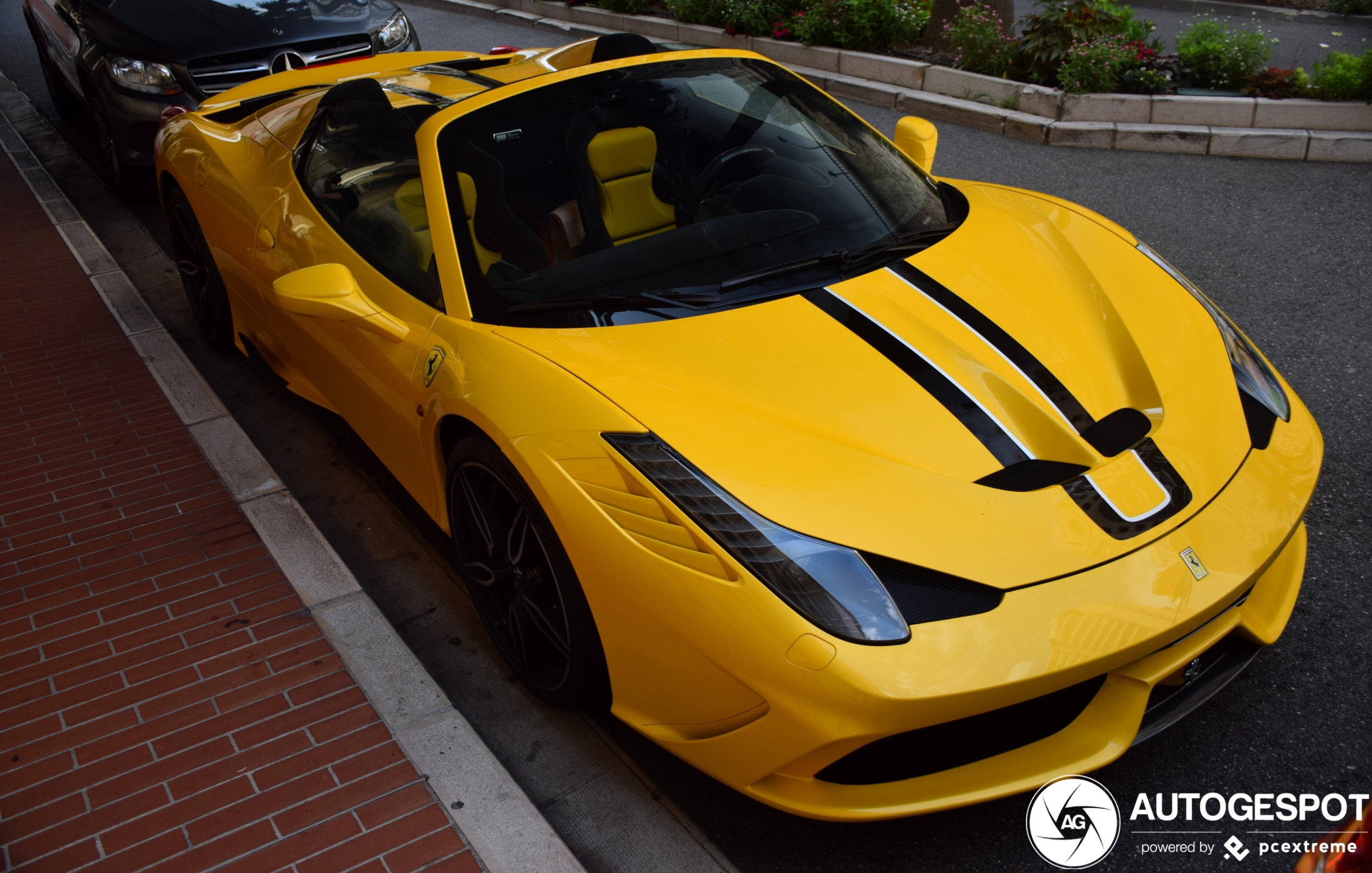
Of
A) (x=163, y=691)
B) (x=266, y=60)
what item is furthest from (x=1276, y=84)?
(x=163, y=691)

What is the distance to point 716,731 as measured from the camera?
6.43 feet

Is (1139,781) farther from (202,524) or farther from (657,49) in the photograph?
(202,524)

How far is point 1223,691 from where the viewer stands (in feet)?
8.07

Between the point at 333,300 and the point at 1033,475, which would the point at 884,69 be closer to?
the point at 333,300

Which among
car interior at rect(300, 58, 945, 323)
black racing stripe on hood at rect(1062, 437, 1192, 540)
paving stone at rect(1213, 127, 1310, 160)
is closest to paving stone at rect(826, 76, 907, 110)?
paving stone at rect(1213, 127, 1310, 160)

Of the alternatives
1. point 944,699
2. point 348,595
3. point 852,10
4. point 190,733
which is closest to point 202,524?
point 348,595

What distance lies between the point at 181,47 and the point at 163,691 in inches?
191

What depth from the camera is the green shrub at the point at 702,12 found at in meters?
9.36

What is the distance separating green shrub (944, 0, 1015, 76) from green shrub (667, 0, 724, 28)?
2600 mm

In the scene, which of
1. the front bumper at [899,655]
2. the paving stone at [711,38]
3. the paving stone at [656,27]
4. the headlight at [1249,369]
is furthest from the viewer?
the paving stone at [656,27]

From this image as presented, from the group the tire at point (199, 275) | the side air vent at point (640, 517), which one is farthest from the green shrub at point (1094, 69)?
the side air vent at point (640, 517)

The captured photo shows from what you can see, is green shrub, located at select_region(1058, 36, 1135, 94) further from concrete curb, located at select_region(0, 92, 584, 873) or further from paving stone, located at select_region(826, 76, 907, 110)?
concrete curb, located at select_region(0, 92, 584, 873)

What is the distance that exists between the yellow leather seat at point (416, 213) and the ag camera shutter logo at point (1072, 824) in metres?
2.08

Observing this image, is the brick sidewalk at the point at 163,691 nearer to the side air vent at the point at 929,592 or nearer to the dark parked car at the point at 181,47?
the side air vent at the point at 929,592
